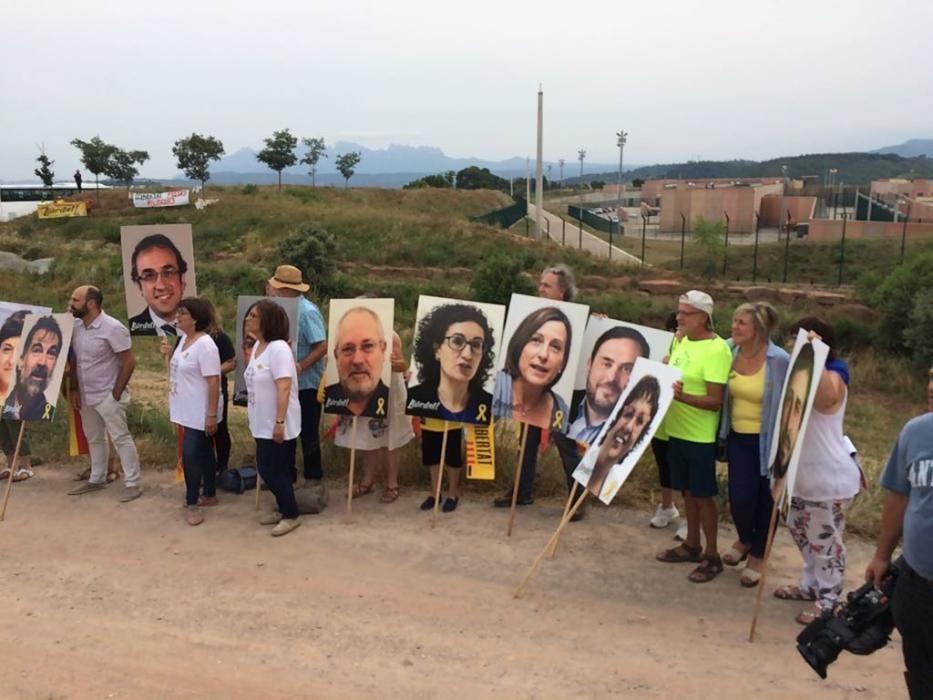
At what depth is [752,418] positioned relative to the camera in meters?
4.66

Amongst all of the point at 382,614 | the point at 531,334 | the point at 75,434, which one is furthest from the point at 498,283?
the point at 382,614

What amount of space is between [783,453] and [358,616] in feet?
8.62

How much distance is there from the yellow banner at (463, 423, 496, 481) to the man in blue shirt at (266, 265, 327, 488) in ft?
4.11

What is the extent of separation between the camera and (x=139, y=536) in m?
5.72

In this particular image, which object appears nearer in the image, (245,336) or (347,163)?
(245,336)

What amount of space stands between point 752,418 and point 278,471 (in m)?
3.35

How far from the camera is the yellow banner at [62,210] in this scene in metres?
40.5

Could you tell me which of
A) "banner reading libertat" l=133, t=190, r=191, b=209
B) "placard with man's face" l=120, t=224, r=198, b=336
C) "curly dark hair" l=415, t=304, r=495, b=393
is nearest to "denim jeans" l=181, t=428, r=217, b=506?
"placard with man's face" l=120, t=224, r=198, b=336

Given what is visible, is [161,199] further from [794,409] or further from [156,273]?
[794,409]

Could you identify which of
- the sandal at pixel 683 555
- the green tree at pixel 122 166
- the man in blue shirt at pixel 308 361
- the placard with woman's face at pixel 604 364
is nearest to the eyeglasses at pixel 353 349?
the man in blue shirt at pixel 308 361

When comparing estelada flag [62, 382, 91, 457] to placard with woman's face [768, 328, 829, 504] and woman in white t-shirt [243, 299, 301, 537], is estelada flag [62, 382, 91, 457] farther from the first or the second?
placard with woman's face [768, 328, 829, 504]

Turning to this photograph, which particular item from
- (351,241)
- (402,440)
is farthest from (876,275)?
(402,440)

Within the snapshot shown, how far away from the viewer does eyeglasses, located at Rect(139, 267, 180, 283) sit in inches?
283

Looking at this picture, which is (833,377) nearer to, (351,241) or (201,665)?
(201,665)
